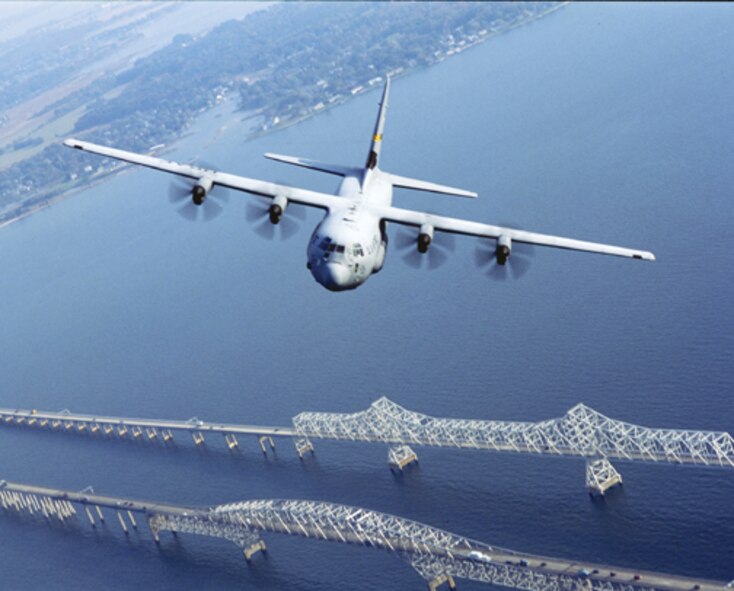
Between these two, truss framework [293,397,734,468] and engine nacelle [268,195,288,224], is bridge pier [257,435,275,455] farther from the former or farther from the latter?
engine nacelle [268,195,288,224]

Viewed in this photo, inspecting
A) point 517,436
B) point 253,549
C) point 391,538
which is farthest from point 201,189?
point 253,549

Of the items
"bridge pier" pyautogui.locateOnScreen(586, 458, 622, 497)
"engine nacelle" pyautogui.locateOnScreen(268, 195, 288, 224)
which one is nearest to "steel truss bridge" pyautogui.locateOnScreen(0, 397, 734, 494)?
"bridge pier" pyautogui.locateOnScreen(586, 458, 622, 497)

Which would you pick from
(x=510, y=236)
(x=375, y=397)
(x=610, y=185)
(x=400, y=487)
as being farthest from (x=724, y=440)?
(x=610, y=185)

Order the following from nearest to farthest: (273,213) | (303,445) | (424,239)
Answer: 1. (424,239)
2. (273,213)
3. (303,445)

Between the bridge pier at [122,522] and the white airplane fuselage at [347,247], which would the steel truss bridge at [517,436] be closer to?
the bridge pier at [122,522]

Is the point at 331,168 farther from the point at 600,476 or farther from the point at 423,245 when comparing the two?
the point at 600,476

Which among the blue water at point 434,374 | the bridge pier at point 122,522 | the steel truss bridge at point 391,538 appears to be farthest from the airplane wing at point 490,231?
the bridge pier at point 122,522

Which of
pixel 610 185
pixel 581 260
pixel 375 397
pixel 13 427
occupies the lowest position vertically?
pixel 13 427

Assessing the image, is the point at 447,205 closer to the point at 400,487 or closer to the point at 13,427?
the point at 400,487
